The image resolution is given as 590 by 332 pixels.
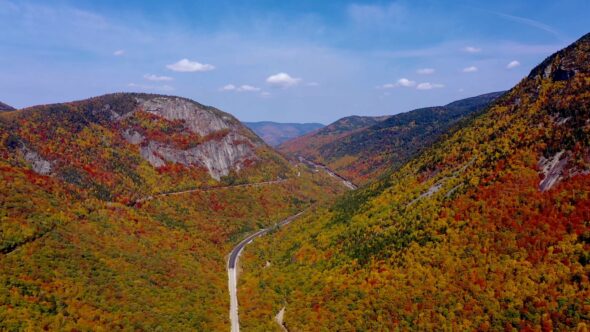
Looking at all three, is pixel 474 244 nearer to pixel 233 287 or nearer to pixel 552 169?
pixel 552 169

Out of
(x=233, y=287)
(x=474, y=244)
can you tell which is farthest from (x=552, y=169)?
(x=233, y=287)

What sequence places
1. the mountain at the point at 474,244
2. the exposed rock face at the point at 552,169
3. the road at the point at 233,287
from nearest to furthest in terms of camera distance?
1. the mountain at the point at 474,244
2. the exposed rock face at the point at 552,169
3. the road at the point at 233,287

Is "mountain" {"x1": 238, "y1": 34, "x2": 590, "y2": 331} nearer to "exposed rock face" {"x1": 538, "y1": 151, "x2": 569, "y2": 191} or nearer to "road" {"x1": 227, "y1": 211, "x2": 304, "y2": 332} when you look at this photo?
"exposed rock face" {"x1": 538, "y1": 151, "x2": 569, "y2": 191}

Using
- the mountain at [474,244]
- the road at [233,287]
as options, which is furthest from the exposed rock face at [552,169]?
the road at [233,287]

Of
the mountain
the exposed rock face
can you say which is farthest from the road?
the exposed rock face

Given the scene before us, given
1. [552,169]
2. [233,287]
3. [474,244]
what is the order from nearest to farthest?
[474,244] → [552,169] → [233,287]

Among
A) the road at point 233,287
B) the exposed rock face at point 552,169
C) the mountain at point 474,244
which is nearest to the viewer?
the mountain at point 474,244

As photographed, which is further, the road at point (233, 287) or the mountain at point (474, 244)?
the road at point (233, 287)

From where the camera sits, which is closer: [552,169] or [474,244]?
[474,244]

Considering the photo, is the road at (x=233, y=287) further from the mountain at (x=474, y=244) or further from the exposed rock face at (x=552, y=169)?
the exposed rock face at (x=552, y=169)
